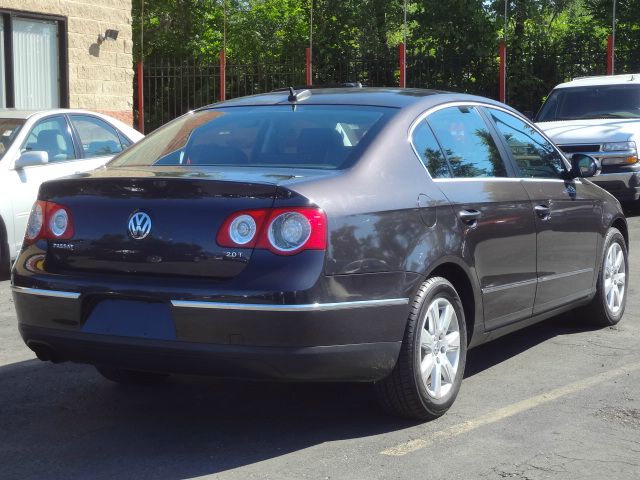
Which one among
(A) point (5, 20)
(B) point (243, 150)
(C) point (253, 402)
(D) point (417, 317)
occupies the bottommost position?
(C) point (253, 402)

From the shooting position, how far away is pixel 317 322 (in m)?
4.37

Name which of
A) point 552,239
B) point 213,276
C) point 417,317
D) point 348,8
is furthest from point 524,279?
point 348,8

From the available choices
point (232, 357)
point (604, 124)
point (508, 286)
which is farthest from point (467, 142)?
point (604, 124)

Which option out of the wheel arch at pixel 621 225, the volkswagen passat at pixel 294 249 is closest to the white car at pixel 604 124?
the wheel arch at pixel 621 225

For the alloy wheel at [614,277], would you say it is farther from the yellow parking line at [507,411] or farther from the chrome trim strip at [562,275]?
the yellow parking line at [507,411]

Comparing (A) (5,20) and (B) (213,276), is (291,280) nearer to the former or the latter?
(B) (213,276)

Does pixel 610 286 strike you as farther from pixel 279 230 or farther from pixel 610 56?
pixel 610 56

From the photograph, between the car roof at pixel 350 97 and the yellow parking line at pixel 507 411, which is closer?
the yellow parking line at pixel 507 411

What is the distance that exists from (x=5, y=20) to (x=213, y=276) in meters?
13.5

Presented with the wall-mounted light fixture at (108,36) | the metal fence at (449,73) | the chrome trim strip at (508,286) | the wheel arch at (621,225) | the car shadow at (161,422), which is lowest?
the car shadow at (161,422)

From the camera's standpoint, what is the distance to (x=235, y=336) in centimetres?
436

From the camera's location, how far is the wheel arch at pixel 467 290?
521 cm

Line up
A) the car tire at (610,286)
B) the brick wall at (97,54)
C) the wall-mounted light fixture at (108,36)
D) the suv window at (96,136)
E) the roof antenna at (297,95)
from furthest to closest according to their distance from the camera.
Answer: the wall-mounted light fixture at (108,36) < the brick wall at (97,54) < the suv window at (96,136) < the car tire at (610,286) < the roof antenna at (297,95)

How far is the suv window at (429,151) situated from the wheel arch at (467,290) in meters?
0.47
